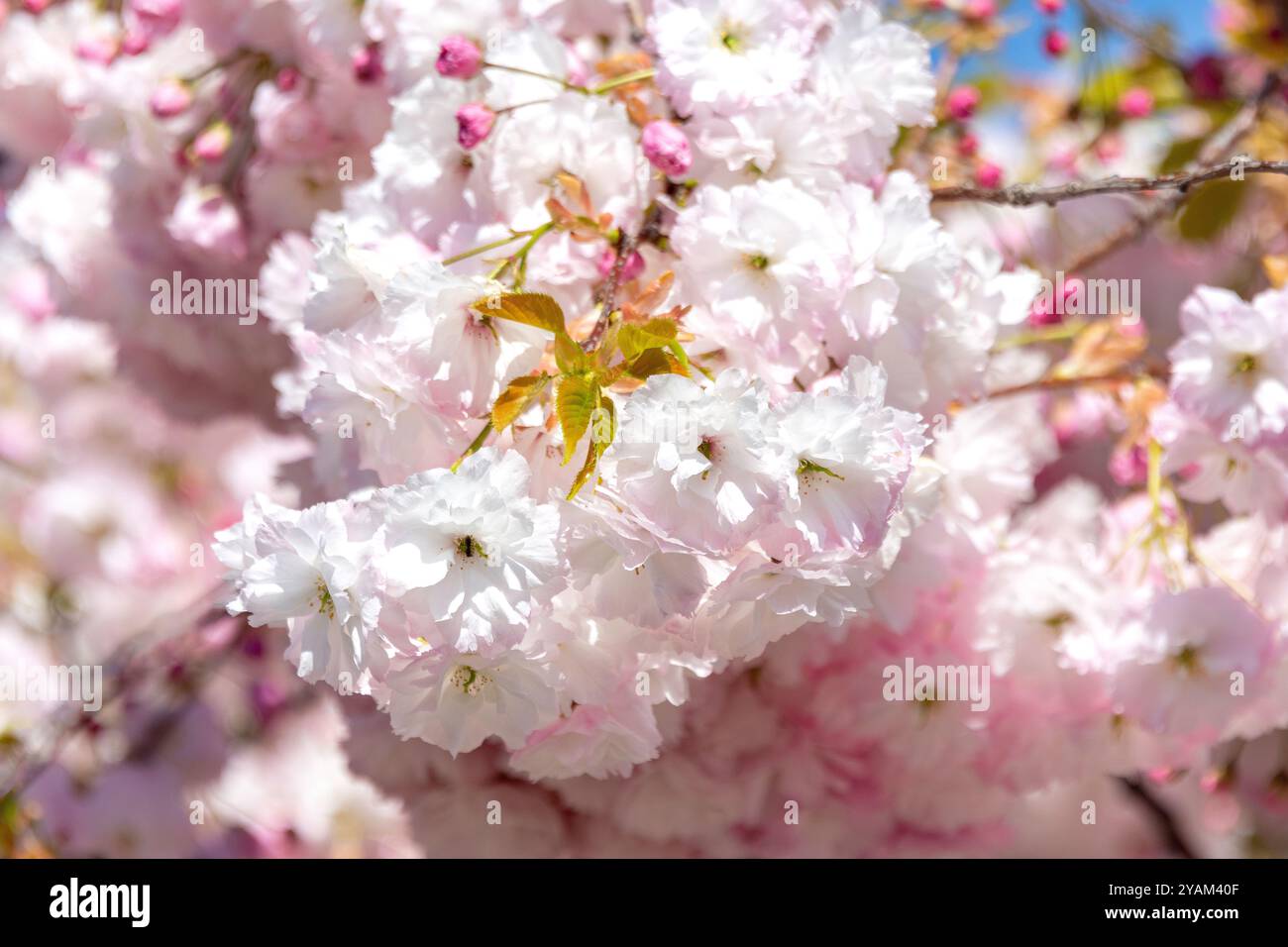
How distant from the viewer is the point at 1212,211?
52.6 inches

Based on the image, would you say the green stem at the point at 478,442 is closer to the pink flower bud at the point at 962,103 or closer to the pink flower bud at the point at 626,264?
the pink flower bud at the point at 626,264

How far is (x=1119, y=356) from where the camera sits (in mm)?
943

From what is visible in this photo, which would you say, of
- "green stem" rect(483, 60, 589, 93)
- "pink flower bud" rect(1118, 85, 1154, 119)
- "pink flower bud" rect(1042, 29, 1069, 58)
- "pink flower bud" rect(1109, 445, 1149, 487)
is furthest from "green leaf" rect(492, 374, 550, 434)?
"pink flower bud" rect(1118, 85, 1154, 119)

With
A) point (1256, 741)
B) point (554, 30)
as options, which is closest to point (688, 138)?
point (554, 30)

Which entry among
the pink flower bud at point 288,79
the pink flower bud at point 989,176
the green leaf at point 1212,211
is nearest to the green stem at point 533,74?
the pink flower bud at point 288,79

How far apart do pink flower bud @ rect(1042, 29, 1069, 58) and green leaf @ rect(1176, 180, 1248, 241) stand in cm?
23

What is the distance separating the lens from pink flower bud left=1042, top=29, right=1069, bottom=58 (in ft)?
4.16

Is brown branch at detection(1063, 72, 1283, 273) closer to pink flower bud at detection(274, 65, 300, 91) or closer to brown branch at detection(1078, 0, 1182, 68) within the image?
brown branch at detection(1078, 0, 1182, 68)

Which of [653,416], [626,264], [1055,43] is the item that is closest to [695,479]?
[653,416]

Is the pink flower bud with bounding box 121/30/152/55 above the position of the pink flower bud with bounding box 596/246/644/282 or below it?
above

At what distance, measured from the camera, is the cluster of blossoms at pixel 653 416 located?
1.83 ft

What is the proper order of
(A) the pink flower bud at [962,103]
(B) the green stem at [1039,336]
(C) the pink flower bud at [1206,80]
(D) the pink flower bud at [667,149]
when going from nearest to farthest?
(D) the pink flower bud at [667,149] < (B) the green stem at [1039,336] < (A) the pink flower bud at [962,103] < (C) the pink flower bud at [1206,80]
